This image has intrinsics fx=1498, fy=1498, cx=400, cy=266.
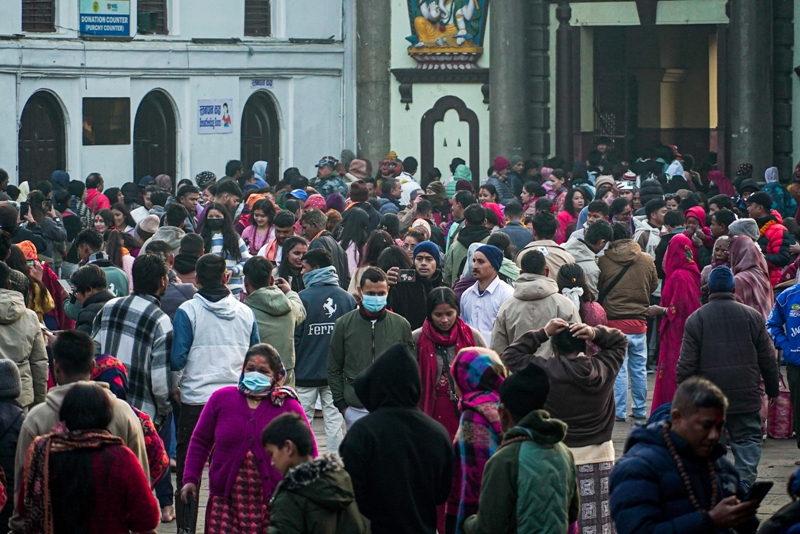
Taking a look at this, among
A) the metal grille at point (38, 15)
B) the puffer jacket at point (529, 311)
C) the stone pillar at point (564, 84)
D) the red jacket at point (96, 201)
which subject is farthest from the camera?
the stone pillar at point (564, 84)

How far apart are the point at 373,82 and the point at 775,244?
13726 millimetres

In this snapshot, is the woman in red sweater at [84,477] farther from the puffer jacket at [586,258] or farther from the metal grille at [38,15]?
the metal grille at [38,15]

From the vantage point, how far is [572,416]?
7.08 m

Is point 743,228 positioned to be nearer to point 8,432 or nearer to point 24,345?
point 24,345

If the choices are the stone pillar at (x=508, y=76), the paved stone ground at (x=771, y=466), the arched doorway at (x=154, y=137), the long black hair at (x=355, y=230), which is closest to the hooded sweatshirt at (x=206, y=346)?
the paved stone ground at (x=771, y=466)

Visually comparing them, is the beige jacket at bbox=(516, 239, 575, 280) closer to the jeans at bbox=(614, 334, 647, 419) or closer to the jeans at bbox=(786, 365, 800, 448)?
the jeans at bbox=(614, 334, 647, 419)

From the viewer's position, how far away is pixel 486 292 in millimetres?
9734

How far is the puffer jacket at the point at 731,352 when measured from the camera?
8883 mm

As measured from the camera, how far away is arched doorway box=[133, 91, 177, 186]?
914 inches

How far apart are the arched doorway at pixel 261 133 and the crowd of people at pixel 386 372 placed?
996 centimetres

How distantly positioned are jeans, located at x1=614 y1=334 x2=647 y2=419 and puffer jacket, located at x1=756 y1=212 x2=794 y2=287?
1754mm

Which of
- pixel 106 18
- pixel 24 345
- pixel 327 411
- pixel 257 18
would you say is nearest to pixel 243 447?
pixel 24 345

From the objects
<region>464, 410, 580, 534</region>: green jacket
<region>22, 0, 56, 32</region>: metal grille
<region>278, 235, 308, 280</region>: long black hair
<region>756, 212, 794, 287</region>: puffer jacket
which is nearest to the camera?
<region>464, 410, 580, 534</region>: green jacket

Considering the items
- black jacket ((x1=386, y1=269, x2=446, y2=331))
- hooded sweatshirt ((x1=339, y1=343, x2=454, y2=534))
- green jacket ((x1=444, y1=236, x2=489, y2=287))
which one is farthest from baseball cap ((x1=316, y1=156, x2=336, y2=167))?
hooded sweatshirt ((x1=339, y1=343, x2=454, y2=534))
